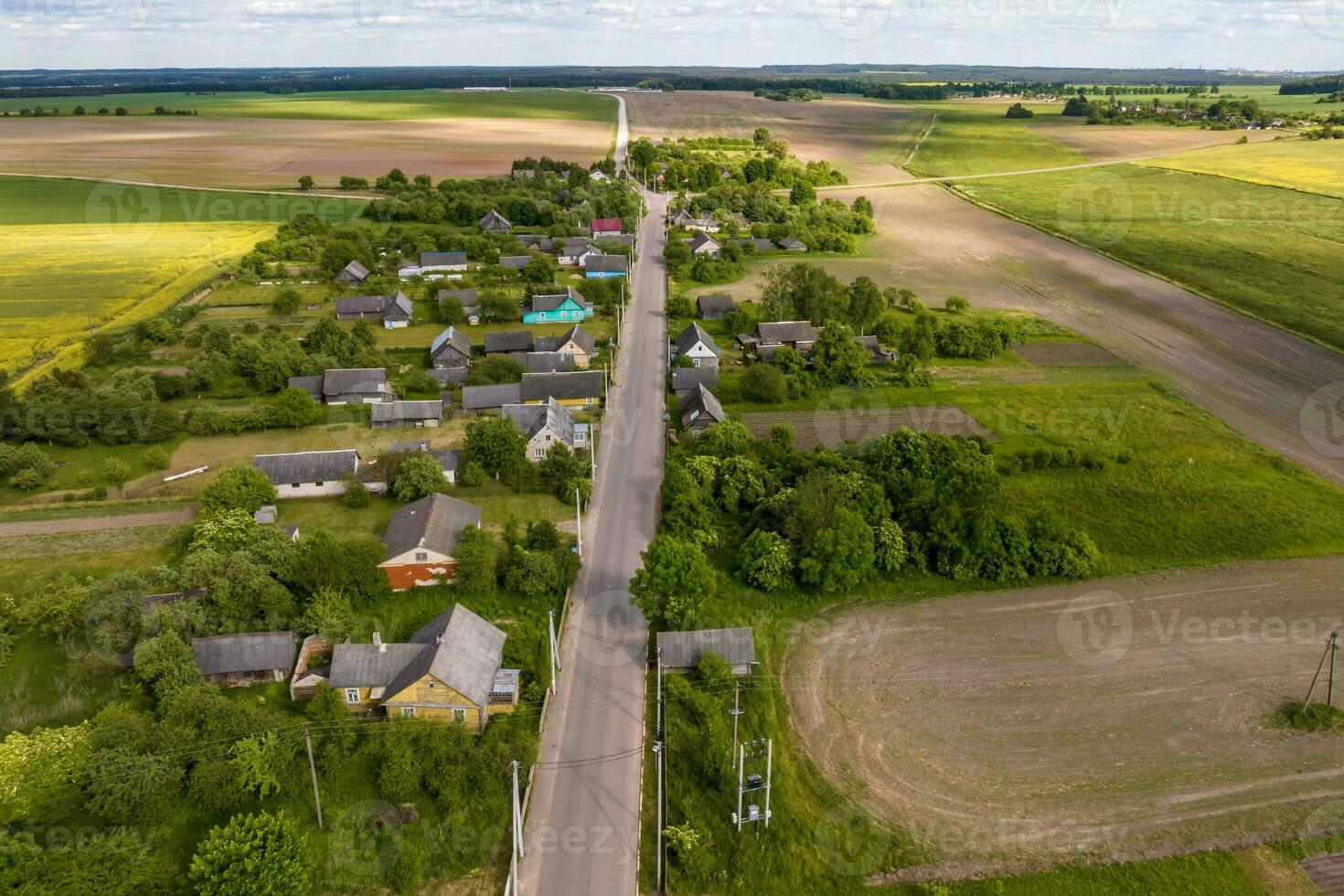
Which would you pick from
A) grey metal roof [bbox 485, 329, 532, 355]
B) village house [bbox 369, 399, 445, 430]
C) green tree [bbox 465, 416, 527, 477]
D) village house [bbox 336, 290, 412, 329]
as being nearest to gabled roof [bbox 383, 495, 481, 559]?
green tree [bbox 465, 416, 527, 477]

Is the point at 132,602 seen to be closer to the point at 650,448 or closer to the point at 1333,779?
the point at 650,448

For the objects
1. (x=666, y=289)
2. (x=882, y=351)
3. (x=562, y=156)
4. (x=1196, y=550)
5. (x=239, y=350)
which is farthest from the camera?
(x=562, y=156)

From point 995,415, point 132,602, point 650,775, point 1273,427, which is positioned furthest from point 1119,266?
point 132,602

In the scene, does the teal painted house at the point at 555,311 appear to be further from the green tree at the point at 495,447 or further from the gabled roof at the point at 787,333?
the green tree at the point at 495,447

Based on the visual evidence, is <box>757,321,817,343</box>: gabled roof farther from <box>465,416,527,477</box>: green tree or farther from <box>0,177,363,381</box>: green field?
<box>0,177,363,381</box>: green field

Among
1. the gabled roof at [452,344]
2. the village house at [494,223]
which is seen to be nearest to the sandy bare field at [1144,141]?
the village house at [494,223]
